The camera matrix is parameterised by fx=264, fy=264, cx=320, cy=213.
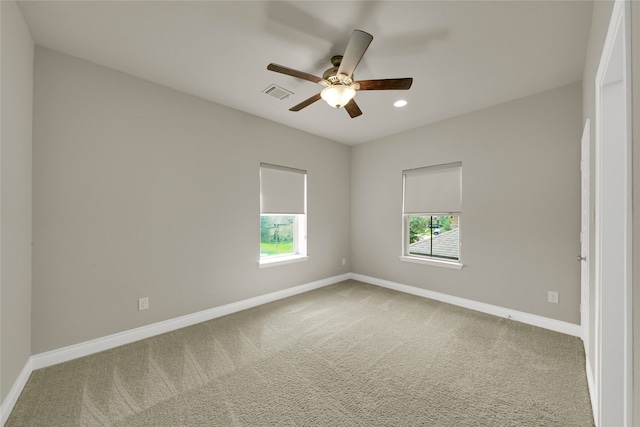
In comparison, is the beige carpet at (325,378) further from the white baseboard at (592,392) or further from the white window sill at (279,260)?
the white window sill at (279,260)

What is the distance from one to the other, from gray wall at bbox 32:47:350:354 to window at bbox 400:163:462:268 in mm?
2233

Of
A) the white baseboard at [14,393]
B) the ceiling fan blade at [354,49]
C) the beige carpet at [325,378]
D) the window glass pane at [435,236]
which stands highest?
the ceiling fan blade at [354,49]

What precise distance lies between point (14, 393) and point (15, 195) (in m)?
1.37

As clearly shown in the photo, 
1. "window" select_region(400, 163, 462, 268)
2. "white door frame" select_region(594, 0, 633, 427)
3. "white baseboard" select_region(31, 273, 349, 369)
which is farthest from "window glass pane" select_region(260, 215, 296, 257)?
"white door frame" select_region(594, 0, 633, 427)

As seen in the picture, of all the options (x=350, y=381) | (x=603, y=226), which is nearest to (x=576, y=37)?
(x=603, y=226)

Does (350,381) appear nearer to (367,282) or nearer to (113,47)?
(367,282)

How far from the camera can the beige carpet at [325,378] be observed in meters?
1.71

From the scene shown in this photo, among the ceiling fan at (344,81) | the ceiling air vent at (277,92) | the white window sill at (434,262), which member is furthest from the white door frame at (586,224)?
the ceiling air vent at (277,92)

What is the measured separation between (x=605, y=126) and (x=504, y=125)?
2030mm

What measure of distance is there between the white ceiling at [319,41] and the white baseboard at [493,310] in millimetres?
2610

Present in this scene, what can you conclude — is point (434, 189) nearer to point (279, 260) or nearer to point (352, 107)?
point (352, 107)

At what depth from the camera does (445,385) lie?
2008 millimetres

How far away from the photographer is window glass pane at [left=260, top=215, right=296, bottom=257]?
155 inches

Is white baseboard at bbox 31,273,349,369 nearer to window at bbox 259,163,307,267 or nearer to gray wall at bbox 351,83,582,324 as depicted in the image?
window at bbox 259,163,307,267
